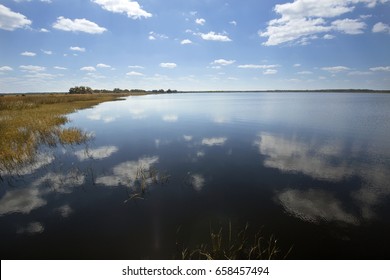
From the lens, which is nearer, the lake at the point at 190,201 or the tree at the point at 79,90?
the lake at the point at 190,201

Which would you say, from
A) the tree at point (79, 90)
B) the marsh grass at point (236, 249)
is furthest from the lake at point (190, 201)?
the tree at point (79, 90)

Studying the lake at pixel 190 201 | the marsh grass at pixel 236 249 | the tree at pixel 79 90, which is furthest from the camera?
the tree at pixel 79 90

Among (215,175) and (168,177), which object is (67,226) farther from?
(215,175)

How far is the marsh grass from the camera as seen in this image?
7570 mm

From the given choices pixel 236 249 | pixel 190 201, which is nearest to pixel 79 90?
pixel 190 201

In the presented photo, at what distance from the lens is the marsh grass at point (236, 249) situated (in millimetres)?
7570

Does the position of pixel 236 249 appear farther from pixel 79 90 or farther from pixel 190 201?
pixel 79 90

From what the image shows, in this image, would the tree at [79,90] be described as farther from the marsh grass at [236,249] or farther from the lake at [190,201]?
the marsh grass at [236,249]

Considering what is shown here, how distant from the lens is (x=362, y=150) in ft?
64.2

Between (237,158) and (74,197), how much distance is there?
466 inches

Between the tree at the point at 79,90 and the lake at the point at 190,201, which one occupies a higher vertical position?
the tree at the point at 79,90

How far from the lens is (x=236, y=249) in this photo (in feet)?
25.7

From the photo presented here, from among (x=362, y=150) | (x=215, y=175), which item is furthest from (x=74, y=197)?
(x=362, y=150)

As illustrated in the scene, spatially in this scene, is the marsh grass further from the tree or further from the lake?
the tree
